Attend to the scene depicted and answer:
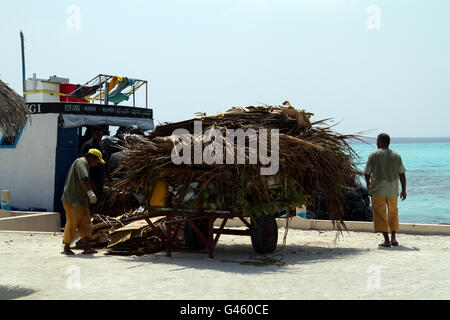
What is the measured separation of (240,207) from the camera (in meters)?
8.95

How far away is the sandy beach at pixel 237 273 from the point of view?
6535 mm

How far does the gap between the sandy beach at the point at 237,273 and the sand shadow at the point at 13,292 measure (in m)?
0.01

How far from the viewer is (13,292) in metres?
6.65

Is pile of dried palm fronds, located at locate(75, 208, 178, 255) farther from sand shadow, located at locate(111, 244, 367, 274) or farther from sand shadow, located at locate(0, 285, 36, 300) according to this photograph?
sand shadow, located at locate(0, 285, 36, 300)

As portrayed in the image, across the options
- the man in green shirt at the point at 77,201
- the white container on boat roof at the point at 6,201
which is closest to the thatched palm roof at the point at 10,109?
the man in green shirt at the point at 77,201

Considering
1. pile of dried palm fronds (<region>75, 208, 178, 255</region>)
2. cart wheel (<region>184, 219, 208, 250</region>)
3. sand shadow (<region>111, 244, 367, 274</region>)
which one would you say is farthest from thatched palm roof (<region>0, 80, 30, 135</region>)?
cart wheel (<region>184, 219, 208, 250</region>)

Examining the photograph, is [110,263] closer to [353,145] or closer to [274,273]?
[274,273]

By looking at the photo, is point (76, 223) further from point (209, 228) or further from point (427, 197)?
point (427, 197)

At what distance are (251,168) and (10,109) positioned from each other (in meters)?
3.39

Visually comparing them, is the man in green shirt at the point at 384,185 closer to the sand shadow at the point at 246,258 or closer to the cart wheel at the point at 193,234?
the sand shadow at the point at 246,258

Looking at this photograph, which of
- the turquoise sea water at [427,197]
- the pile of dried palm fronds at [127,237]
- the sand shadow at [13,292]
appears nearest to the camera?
the sand shadow at [13,292]

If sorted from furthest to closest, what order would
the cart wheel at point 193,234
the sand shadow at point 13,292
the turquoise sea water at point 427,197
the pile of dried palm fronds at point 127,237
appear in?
the turquoise sea water at point 427,197
the cart wheel at point 193,234
the pile of dried palm fronds at point 127,237
the sand shadow at point 13,292
